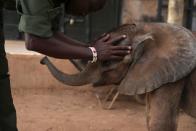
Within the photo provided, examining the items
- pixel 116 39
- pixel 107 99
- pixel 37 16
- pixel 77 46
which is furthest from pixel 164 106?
pixel 107 99

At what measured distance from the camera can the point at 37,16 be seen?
2.91 m

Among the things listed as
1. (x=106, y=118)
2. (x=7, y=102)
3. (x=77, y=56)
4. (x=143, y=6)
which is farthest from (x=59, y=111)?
(x=77, y=56)

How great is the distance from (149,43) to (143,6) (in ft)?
11.7

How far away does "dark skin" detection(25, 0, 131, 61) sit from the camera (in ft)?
9.86

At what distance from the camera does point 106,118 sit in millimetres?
6043

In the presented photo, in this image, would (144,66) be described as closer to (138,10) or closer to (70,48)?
(70,48)

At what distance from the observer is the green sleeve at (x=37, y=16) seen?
114 inches

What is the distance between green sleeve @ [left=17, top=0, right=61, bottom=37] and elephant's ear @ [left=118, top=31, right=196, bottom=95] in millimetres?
807

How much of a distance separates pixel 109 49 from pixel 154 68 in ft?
1.55

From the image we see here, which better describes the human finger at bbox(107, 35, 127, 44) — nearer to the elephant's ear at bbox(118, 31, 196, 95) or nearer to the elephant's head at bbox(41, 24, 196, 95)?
the elephant's head at bbox(41, 24, 196, 95)

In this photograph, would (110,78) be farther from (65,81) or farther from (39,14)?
(39,14)

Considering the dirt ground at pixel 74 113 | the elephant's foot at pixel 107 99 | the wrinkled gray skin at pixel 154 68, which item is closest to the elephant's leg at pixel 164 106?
the wrinkled gray skin at pixel 154 68

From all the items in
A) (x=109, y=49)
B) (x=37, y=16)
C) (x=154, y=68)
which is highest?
(x=37, y=16)

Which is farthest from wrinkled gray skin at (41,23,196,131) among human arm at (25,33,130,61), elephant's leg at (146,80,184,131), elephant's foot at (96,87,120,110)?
elephant's foot at (96,87,120,110)
